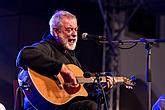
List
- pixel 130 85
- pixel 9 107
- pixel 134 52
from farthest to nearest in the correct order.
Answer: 1. pixel 134 52
2. pixel 9 107
3. pixel 130 85

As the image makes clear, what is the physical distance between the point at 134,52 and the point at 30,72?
413cm

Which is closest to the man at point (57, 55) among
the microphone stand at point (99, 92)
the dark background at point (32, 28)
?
the microphone stand at point (99, 92)

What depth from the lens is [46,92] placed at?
3.41 metres

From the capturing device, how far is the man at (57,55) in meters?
3.46

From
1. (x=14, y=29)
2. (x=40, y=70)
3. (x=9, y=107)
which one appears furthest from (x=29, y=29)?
(x=40, y=70)

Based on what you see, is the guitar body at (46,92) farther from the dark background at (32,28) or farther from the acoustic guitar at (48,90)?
the dark background at (32,28)

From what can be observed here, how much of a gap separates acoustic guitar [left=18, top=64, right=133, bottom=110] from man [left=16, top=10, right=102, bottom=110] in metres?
0.05

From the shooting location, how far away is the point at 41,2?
5.99 meters

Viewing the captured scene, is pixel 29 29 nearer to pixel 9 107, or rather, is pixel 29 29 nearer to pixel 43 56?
pixel 9 107

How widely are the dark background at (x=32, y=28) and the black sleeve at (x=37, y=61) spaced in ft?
5.22

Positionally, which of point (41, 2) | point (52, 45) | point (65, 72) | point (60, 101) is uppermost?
point (41, 2)

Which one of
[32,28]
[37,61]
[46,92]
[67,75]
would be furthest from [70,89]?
[32,28]

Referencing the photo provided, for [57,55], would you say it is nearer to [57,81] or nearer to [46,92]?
[57,81]

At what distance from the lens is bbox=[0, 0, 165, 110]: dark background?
5487 millimetres
